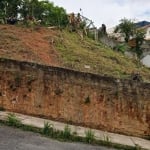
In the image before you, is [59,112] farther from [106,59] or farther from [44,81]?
[106,59]

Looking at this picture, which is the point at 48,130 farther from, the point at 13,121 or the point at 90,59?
the point at 90,59

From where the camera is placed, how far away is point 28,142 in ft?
30.2

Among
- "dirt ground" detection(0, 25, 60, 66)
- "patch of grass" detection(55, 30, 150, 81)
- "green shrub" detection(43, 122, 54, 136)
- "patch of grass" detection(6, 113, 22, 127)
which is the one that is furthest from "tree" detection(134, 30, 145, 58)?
"patch of grass" detection(6, 113, 22, 127)

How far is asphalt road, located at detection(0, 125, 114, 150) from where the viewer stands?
870 centimetres

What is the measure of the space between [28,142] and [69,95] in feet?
Result: 11.3

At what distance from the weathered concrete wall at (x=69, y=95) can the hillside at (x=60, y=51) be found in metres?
3.12

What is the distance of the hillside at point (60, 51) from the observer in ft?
54.4

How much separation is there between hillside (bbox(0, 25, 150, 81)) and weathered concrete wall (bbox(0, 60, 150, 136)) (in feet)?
10.2

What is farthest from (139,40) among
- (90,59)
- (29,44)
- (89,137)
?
(89,137)

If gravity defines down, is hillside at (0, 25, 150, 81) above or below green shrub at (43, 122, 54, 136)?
above

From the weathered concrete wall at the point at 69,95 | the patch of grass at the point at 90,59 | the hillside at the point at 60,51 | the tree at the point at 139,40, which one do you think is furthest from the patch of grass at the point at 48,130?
the tree at the point at 139,40

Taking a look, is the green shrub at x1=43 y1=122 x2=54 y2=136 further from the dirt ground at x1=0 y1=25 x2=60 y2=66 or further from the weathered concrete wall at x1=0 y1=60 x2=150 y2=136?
the dirt ground at x1=0 y1=25 x2=60 y2=66

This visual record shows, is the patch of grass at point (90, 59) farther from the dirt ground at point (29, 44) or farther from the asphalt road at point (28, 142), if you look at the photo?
the asphalt road at point (28, 142)

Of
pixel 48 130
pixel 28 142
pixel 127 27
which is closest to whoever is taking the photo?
pixel 28 142
